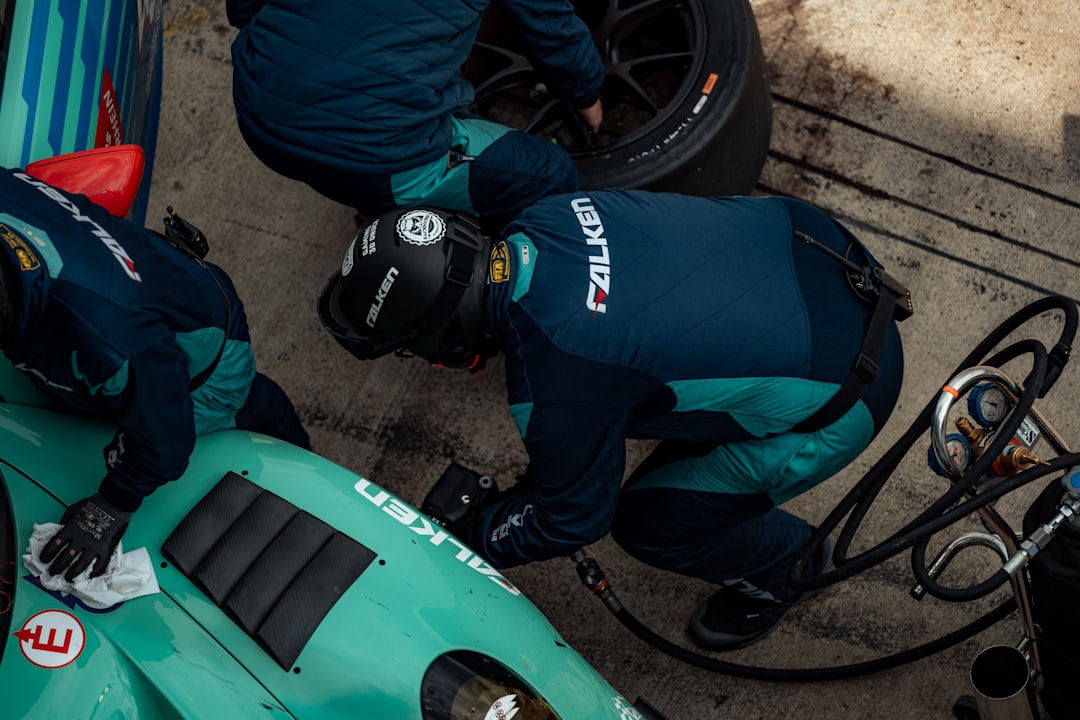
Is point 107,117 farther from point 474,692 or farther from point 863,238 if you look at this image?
point 863,238

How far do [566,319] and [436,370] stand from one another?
1239 mm

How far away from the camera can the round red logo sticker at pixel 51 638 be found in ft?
5.74

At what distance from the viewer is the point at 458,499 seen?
2332 mm

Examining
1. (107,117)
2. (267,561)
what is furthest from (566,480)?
(107,117)

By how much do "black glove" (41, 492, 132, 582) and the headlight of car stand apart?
2.16ft

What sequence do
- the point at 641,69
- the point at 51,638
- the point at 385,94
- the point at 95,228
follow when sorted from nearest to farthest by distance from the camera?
the point at 51,638 < the point at 95,228 < the point at 385,94 < the point at 641,69

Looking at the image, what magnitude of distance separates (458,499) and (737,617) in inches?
33.3

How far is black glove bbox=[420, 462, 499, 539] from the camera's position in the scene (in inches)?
91.3

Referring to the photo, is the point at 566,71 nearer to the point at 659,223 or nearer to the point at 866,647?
the point at 659,223

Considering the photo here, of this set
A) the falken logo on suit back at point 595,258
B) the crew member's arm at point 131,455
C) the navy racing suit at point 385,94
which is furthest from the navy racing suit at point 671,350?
the crew member's arm at point 131,455

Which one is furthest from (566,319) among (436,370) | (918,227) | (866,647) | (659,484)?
(918,227)

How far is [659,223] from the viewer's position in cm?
205

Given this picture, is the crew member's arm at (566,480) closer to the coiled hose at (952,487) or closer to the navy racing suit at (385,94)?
the coiled hose at (952,487)

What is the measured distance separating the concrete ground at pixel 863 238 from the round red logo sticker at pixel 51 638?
4.11ft
